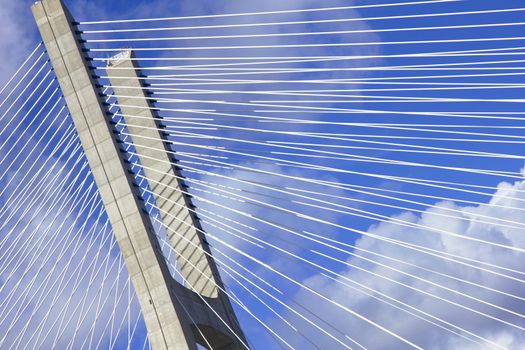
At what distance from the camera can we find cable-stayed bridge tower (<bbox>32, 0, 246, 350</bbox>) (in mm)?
18922

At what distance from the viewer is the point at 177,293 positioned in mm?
19438

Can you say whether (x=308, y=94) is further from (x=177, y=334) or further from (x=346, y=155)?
(x=177, y=334)

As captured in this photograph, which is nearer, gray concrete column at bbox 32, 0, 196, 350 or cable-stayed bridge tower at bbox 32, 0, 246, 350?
gray concrete column at bbox 32, 0, 196, 350

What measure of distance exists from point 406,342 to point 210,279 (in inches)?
269

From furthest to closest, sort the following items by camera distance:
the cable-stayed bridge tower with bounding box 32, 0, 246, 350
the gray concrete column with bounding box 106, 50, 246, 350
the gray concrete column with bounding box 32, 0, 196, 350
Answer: the gray concrete column with bounding box 106, 50, 246, 350 → the cable-stayed bridge tower with bounding box 32, 0, 246, 350 → the gray concrete column with bounding box 32, 0, 196, 350

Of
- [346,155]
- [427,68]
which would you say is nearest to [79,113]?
[346,155]

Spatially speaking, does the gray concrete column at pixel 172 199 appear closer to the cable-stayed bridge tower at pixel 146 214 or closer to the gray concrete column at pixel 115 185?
the cable-stayed bridge tower at pixel 146 214

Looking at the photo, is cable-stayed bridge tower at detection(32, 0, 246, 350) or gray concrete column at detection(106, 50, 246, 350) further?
gray concrete column at detection(106, 50, 246, 350)

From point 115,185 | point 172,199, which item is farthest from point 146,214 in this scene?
point 172,199

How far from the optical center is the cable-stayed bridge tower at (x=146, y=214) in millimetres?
18922

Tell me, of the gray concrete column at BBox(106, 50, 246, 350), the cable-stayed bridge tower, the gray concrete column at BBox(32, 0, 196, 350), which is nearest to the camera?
the gray concrete column at BBox(32, 0, 196, 350)

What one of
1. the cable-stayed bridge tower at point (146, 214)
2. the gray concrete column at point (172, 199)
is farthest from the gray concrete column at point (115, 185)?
the gray concrete column at point (172, 199)

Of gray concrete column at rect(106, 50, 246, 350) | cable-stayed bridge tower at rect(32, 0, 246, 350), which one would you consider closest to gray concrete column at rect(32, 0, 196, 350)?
cable-stayed bridge tower at rect(32, 0, 246, 350)

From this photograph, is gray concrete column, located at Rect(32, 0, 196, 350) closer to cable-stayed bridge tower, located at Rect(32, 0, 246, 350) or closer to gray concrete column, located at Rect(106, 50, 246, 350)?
cable-stayed bridge tower, located at Rect(32, 0, 246, 350)
